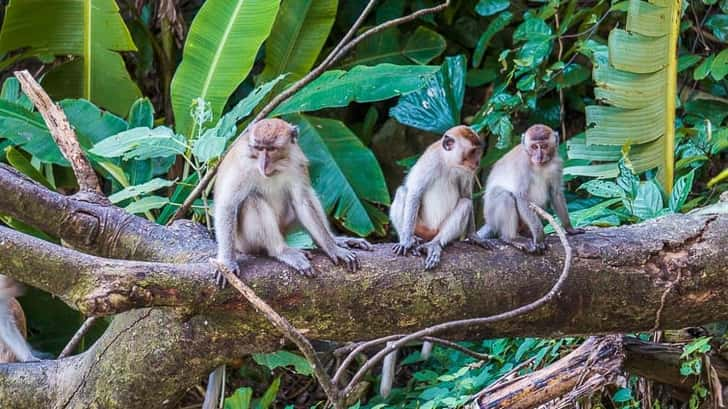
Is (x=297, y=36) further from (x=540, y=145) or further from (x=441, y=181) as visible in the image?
(x=540, y=145)

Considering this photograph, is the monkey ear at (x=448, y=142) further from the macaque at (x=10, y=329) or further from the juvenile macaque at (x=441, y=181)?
the macaque at (x=10, y=329)

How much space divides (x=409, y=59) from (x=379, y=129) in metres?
1.14

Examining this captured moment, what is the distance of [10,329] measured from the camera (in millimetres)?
6625

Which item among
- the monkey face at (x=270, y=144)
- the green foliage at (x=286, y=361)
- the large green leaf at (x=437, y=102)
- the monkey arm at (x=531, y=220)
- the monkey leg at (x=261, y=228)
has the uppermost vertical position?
the monkey face at (x=270, y=144)

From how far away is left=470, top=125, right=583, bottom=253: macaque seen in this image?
18.4 ft

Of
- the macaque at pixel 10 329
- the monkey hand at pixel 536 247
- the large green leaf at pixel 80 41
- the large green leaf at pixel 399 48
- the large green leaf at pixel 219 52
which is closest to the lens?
the monkey hand at pixel 536 247

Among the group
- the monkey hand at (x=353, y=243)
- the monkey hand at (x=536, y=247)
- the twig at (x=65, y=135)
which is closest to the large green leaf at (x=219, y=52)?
the twig at (x=65, y=135)

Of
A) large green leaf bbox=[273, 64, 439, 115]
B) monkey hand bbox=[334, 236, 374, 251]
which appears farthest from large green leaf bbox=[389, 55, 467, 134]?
monkey hand bbox=[334, 236, 374, 251]

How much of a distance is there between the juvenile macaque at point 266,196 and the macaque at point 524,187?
3.31 ft

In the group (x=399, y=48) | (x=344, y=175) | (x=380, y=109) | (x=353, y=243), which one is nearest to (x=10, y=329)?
(x=353, y=243)

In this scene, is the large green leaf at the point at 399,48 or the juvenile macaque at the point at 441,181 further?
the large green leaf at the point at 399,48

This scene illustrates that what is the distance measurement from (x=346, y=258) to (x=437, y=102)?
12.9ft

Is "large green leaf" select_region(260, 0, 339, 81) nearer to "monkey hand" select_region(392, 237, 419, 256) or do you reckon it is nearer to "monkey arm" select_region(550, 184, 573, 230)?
"monkey arm" select_region(550, 184, 573, 230)

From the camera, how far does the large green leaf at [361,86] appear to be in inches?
269
